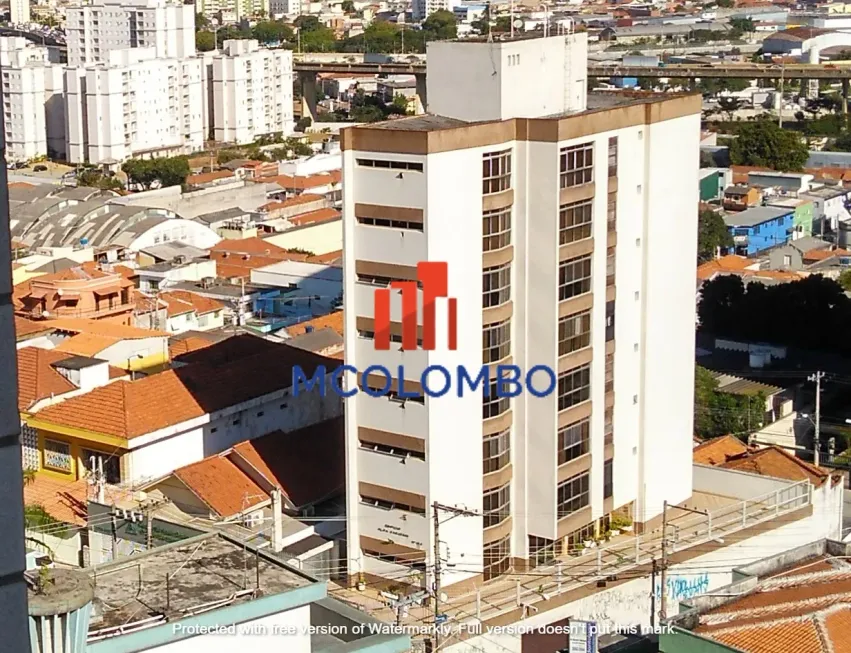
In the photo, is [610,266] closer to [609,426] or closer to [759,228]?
[609,426]

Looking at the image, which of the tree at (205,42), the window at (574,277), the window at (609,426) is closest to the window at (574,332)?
the window at (574,277)

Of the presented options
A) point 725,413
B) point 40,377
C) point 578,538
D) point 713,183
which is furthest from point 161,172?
point 578,538

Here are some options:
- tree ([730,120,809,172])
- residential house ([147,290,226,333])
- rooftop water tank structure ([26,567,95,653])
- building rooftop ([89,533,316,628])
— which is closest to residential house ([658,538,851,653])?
building rooftop ([89,533,316,628])

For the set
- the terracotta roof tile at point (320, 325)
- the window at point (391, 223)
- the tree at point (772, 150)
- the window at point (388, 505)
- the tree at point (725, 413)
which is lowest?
the tree at point (725, 413)

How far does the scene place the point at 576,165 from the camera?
24.1 feet

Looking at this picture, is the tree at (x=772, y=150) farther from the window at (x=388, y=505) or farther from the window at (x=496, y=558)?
the window at (x=388, y=505)

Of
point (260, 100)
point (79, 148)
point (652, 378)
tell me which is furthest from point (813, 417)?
point (260, 100)

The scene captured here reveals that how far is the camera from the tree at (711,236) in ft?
58.0

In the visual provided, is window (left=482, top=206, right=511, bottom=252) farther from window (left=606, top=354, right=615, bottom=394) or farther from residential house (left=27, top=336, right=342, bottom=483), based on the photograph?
residential house (left=27, top=336, right=342, bottom=483)

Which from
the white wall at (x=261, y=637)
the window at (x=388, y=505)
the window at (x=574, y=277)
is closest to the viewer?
the white wall at (x=261, y=637)

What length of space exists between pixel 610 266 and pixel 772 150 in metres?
17.4

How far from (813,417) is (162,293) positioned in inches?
230

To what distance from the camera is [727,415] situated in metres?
11.5

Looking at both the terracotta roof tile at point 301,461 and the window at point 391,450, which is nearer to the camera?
the window at point 391,450
